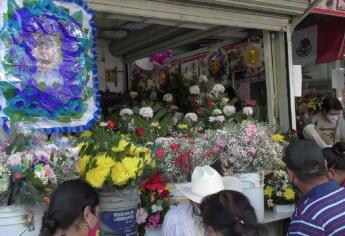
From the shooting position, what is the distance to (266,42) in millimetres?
4703

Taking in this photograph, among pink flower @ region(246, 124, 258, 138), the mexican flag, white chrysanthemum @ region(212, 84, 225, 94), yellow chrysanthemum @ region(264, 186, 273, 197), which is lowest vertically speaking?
yellow chrysanthemum @ region(264, 186, 273, 197)

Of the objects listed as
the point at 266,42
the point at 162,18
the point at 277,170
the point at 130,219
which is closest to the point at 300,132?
the point at 266,42

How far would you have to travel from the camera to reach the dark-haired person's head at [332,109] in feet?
18.0

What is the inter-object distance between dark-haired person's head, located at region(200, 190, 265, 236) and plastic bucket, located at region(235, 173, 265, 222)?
162cm

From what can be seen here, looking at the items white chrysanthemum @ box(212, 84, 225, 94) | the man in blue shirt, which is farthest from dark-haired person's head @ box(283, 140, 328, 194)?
white chrysanthemum @ box(212, 84, 225, 94)

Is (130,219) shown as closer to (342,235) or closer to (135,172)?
(135,172)

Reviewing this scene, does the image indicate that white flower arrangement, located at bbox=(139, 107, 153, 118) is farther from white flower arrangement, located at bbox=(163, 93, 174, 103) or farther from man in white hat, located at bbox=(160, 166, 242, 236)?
man in white hat, located at bbox=(160, 166, 242, 236)

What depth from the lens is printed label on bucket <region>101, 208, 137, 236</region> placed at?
2686 mm

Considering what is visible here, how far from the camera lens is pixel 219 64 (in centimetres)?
646

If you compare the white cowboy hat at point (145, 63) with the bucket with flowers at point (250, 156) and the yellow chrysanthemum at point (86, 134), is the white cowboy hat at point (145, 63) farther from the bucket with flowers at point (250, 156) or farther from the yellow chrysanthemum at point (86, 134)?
the yellow chrysanthemum at point (86, 134)

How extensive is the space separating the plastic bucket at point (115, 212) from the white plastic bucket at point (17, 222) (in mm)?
463

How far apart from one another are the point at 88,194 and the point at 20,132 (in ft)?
3.59

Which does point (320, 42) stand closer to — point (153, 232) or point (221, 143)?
point (221, 143)

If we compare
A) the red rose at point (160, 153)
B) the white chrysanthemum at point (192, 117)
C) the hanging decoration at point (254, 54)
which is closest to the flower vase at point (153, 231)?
the red rose at point (160, 153)
